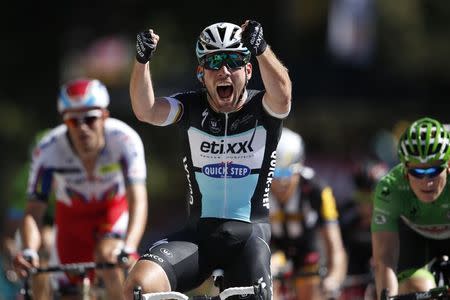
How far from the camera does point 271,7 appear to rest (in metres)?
36.3

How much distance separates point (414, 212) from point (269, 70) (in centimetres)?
189

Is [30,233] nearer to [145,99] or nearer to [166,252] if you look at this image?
[145,99]

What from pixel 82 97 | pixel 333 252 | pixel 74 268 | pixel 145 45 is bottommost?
pixel 333 252

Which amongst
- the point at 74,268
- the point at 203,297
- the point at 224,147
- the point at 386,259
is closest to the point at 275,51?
the point at 74,268

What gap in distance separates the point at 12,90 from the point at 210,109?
26853 millimetres

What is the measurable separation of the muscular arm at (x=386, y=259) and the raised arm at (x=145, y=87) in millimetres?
1870

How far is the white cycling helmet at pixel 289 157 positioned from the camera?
12.0 m

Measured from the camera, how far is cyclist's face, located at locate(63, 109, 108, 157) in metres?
10.9

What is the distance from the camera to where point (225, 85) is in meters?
8.33

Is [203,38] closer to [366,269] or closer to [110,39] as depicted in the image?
[366,269]

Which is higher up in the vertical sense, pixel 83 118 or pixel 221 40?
pixel 221 40

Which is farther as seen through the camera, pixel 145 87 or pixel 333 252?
pixel 333 252

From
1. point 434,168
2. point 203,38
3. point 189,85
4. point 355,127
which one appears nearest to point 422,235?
point 434,168

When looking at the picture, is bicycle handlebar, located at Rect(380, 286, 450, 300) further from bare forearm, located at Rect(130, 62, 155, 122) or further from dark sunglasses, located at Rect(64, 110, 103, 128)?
dark sunglasses, located at Rect(64, 110, 103, 128)
